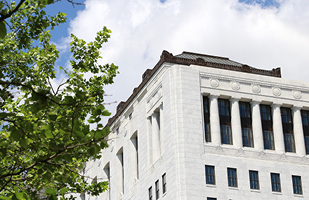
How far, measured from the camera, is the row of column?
54.7 meters

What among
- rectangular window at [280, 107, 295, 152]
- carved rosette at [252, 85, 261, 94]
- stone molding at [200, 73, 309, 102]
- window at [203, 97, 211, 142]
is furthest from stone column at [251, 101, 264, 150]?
window at [203, 97, 211, 142]

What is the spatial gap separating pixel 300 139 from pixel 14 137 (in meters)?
50.8

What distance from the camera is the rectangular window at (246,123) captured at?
56.0 metres

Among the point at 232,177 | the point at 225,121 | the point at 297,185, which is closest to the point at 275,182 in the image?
the point at 297,185

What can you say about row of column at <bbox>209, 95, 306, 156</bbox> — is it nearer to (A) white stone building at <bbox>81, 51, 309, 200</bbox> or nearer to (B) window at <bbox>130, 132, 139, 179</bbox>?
(A) white stone building at <bbox>81, 51, 309, 200</bbox>

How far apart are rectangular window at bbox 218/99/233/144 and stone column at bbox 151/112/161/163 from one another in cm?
736

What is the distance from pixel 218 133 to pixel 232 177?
15.7 feet

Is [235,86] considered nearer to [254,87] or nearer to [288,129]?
[254,87]

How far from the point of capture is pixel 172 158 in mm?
52875

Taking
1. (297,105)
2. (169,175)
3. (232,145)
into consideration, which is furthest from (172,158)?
(297,105)

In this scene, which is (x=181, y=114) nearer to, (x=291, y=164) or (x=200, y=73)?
(x=200, y=73)

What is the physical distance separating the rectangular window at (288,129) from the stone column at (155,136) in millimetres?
13929

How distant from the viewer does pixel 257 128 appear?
5591cm

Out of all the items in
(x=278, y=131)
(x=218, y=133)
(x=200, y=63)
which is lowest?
(x=218, y=133)
